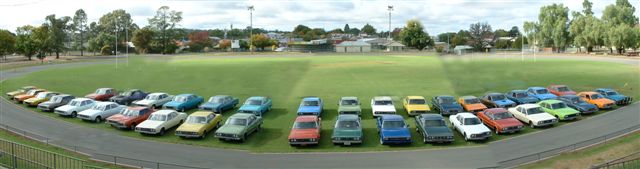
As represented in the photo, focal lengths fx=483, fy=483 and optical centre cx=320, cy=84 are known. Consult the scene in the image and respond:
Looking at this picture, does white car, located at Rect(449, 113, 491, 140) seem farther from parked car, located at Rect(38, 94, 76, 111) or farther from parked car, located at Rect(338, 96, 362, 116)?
parked car, located at Rect(38, 94, 76, 111)

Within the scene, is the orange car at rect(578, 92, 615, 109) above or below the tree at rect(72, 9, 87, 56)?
below

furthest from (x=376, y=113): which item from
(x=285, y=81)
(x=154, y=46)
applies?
(x=154, y=46)

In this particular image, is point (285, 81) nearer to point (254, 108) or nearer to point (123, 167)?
point (254, 108)

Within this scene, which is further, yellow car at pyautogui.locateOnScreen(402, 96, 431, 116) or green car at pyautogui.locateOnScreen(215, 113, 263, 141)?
yellow car at pyautogui.locateOnScreen(402, 96, 431, 116)

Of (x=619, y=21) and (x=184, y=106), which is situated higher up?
(x=619, y=21)

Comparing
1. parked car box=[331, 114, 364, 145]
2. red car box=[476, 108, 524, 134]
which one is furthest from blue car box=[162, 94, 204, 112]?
red car box=[476, 108, 524, 134]

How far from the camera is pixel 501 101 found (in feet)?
97.7

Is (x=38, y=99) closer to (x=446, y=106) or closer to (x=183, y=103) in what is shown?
(x=183, y=103)

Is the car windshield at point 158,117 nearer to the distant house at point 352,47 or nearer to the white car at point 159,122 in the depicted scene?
the white car at point 159,122

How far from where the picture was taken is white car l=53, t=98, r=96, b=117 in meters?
29.5

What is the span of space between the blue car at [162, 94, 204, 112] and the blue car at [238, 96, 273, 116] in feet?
13.7

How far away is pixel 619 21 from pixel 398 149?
10616 cm

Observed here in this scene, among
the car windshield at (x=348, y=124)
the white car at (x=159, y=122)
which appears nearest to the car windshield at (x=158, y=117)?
the white car at (x=159, y=122)

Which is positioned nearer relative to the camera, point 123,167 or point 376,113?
point 123,167
